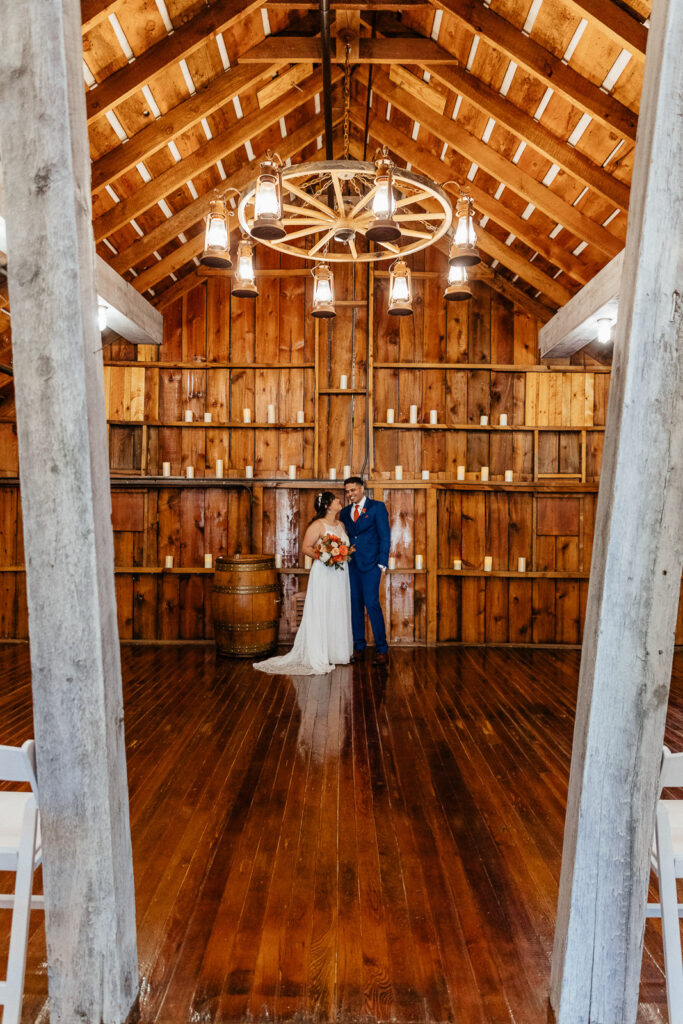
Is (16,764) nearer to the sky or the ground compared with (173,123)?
nearer to the ground

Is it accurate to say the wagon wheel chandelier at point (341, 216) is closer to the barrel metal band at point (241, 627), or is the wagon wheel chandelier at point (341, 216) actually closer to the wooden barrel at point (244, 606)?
the wooden barrel at point (244, 606)

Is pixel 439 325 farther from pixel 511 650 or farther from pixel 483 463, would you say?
pixel 511 650

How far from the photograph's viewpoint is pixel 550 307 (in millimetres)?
7184

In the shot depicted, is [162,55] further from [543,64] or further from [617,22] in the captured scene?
[617,22]

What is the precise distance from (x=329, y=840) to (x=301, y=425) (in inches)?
201

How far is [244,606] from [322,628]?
833 mm

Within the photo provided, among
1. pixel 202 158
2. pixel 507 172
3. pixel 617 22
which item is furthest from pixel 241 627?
pixel 617 22

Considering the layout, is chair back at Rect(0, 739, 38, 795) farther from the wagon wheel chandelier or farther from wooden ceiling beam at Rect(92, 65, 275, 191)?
wooden ceiling beam at Rect(92, 65, 275, 191)

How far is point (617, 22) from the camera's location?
371cm

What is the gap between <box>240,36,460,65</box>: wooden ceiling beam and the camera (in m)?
4.84

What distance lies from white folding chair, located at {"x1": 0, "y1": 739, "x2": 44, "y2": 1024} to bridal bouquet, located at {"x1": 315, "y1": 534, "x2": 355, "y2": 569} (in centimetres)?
433

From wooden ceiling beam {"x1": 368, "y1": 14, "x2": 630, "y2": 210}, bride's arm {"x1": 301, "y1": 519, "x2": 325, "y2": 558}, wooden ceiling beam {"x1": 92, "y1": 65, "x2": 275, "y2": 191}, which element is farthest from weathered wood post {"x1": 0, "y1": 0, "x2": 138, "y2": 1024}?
bride's arm {"x1": 301, "y1": 519, "x2": 325, "y2": 558}

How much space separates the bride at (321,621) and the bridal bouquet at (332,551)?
0.04 m

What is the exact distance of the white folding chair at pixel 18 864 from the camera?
1624mm
